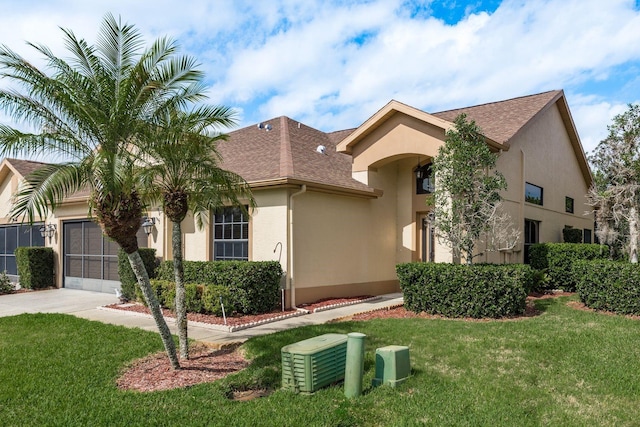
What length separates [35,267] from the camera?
688 inches

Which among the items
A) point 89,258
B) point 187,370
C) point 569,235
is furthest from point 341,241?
point 89,258

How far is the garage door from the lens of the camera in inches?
634

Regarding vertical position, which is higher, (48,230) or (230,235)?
(48,230)

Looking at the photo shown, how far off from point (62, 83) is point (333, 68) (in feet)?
31.0

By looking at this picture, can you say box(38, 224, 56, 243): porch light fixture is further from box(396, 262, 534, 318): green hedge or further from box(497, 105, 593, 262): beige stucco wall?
box(497, 105, 593, 262): beige stucco wall

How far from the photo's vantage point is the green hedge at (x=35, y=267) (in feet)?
57.2

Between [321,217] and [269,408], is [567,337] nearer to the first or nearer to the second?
[269,408]

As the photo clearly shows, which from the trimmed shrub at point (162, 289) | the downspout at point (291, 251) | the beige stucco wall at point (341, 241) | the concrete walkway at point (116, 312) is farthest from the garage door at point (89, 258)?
the beige stucco wall at point (341, 241)

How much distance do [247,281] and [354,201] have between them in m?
4.70

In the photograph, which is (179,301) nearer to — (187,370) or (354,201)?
(187,370)

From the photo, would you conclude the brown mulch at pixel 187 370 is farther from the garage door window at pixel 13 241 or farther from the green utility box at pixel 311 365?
the garage door window at pixel 13 241

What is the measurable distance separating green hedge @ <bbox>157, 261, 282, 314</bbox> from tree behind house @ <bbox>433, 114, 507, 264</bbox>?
4506mm

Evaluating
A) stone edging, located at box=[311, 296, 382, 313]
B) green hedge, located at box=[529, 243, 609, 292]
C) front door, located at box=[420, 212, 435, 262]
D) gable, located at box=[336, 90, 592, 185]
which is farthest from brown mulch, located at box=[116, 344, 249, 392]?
green hedge, located at box=[529, 243, 609, 292]

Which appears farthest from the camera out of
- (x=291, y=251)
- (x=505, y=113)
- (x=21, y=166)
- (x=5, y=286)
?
(x=21, y=166)
